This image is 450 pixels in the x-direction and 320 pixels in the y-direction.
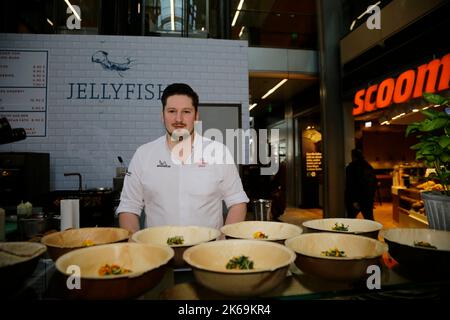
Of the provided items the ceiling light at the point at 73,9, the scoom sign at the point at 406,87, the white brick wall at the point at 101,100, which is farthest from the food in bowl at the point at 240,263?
the ceiling light at the point at 73,9

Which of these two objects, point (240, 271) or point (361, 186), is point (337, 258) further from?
point (361, 186)

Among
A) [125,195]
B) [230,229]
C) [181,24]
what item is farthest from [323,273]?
[181,24]

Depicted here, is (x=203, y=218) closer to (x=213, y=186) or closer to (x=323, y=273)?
(x=213, y=186)

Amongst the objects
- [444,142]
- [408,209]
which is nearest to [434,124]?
[444,142]

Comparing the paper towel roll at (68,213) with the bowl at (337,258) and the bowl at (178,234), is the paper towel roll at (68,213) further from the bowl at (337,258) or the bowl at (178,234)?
the bowl at (337,258)

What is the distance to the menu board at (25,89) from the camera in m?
4.32

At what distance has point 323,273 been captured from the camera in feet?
3.22

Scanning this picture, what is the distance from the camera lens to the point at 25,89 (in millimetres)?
4363

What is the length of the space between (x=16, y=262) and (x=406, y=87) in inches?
195

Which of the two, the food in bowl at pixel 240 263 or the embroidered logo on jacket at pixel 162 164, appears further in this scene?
the embroidered logo on jacket at pixel 162 164

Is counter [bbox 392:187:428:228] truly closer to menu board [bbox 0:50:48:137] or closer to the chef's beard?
the chef's beard

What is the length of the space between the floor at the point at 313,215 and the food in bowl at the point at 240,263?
5.92 m

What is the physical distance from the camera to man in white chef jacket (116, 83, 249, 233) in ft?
6.79

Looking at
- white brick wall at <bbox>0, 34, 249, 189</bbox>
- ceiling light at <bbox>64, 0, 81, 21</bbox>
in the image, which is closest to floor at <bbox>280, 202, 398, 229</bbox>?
white brick wall at <bbox>0, 34, 249, 189</bbox>
